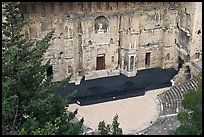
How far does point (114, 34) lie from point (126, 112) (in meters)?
7.20

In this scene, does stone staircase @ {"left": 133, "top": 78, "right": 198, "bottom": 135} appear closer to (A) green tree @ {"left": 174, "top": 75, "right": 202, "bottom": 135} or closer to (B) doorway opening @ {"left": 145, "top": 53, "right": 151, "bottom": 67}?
(B) doorway opening @ {"left": 145, "top": 53, "right": 151, "bottom": 67}

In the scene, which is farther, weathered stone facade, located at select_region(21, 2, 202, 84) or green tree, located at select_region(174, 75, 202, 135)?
weathered stone facade, located at select_region(21, 2, 202, 84)

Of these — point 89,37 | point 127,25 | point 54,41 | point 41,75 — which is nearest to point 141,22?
point 127,25

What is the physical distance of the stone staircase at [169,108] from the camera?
111 ft

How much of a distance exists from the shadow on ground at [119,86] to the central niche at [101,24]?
164 inches

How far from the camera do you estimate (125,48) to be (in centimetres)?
4050

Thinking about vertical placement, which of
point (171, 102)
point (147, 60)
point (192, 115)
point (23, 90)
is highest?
point (23, 90)

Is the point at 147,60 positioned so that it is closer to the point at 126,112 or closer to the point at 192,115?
the point at 126,112

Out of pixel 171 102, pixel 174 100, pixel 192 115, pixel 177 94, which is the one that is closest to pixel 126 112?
pixel 171 102

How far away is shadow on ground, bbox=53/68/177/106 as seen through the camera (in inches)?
1483

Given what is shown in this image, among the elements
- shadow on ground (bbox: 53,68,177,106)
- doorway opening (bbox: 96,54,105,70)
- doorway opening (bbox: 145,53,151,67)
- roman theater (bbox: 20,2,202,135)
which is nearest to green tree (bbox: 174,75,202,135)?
roman theater (bbox: 20,2,202,135)

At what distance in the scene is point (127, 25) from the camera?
3956cm

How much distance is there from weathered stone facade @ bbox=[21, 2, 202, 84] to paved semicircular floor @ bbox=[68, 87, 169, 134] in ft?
12.2

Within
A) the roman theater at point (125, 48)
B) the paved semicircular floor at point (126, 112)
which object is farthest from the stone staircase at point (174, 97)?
the paved semicircular floor at point (126, 112)
